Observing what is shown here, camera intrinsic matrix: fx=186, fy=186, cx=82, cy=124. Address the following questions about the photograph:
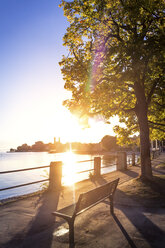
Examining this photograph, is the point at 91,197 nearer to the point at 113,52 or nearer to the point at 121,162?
the point at 113,52

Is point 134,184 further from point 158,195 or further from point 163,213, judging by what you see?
point 163,213

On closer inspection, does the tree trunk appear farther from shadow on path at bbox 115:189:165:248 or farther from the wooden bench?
the wooden bench

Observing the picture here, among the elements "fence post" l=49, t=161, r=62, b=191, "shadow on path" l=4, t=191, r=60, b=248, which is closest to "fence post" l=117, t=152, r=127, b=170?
"fence post" l=49, t=161, r=62, b=191

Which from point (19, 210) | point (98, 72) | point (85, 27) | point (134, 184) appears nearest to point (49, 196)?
point (19, 210)

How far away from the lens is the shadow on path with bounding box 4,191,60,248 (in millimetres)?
3746

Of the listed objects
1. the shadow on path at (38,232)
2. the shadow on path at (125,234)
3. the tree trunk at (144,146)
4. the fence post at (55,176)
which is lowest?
the shadow on path at (38,232)

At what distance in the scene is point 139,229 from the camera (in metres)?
4.27

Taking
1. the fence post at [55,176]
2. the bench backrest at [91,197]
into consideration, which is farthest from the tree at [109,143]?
the bench backrest at [91,197]

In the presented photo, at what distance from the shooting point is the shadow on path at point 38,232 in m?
3.75

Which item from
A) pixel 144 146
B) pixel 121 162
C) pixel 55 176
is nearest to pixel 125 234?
pixel 55 176

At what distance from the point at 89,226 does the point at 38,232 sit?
1.20m

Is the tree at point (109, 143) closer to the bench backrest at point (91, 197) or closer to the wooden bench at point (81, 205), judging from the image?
the bench backrest at point (91, 197)

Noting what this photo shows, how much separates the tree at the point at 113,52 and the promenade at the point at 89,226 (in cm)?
431

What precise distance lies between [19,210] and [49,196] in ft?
6.01
